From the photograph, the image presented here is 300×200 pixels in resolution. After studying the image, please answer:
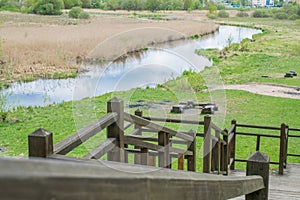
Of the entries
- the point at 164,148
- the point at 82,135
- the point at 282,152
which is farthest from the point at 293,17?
the point at 82,135

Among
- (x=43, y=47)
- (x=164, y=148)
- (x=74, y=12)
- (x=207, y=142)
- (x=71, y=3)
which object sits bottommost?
(x=43, y=47)

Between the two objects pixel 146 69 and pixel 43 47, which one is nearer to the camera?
pixel 146 69

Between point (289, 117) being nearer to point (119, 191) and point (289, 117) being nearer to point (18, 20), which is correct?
point (119, 191)

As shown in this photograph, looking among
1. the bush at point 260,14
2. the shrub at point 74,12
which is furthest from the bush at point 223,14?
the shrub at point 74,12

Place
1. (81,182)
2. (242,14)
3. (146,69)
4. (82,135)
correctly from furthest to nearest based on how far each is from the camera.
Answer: (242,14) < (146,69) < (82,135) < (81,182)

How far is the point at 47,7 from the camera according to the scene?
103 feet

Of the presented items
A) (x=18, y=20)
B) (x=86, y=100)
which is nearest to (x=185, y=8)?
(x=18, y=20)

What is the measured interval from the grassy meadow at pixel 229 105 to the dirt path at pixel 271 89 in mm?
499

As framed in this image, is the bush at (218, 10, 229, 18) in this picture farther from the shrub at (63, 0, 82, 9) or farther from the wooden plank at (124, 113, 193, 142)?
the wooden plank at (124, 113, 193, 142)

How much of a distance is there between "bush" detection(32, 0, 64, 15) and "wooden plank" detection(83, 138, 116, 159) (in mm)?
30590

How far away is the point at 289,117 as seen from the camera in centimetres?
1002

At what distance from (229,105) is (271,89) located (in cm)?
281

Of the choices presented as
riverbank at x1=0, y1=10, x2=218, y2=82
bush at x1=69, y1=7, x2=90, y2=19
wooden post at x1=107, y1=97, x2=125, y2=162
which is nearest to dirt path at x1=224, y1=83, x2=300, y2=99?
riverbank at x1=0, y1=10, x2=218, y2=82

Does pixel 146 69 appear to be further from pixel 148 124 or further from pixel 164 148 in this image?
pixel 164 148
